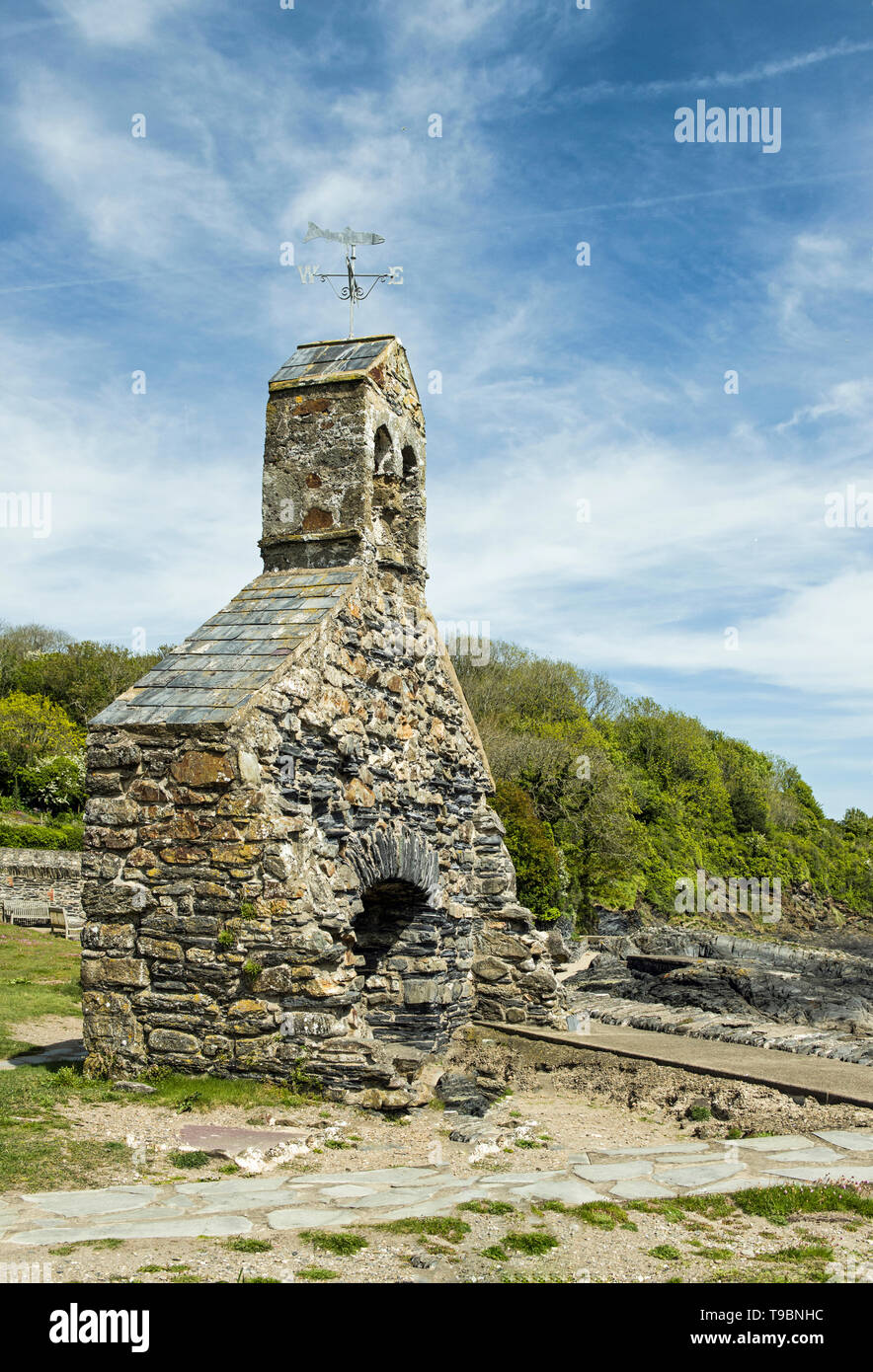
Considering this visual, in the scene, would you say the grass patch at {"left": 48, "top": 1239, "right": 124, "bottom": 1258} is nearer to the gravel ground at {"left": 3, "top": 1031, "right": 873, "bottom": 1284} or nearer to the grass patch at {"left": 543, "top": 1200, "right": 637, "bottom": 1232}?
the gravel ground at {"left": 3, "top": 1031, "right": 873, "bottom": 1284}

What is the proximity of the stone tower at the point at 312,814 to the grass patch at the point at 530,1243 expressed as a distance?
111 inches

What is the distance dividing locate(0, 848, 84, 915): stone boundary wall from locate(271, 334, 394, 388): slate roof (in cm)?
1716

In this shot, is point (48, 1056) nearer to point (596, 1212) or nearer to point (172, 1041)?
point (172, 1041)

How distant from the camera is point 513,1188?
5453 millimetres

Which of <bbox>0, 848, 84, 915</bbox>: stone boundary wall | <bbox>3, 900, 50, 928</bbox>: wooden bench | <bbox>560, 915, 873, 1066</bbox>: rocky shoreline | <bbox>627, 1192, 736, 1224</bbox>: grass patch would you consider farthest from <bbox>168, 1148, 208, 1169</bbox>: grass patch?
<bbox>0, 848, 84, 915</bbox>: stone boundary wall

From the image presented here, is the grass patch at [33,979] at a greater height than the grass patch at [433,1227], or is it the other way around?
the grass patch at [433,1227]

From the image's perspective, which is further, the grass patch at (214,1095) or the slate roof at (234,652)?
the slate roof at (234,652)

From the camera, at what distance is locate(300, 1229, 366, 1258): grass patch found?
428 centimetres

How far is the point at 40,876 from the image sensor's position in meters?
25.9

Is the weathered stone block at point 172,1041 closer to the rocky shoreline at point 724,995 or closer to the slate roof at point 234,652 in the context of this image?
the slate roof at point 234,652

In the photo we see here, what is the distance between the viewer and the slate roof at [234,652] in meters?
7.80

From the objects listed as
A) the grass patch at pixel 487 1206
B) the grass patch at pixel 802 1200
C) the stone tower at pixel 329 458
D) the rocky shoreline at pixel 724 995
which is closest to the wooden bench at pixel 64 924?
the rocky shoreline at pixel 724 995
